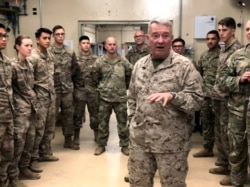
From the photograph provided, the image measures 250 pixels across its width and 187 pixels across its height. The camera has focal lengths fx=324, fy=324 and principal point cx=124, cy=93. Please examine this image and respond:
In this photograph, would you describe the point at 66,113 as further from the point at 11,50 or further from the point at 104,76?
the point at 11,50

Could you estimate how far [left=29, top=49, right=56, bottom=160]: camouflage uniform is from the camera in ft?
12.0

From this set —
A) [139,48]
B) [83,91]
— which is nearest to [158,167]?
[83,91]

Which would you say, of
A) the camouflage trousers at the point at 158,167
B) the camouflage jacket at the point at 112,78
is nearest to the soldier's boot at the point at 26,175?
the camouflage jacket at the point at 112,78

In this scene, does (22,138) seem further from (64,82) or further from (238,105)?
(238,105)

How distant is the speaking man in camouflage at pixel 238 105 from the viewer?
9.09 ft

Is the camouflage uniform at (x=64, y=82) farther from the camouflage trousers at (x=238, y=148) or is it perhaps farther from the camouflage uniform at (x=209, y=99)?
the camouflage trousers at (x=238, y=148)

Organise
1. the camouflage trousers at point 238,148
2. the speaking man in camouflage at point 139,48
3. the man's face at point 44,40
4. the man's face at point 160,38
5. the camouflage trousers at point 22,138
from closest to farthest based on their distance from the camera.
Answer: the man's face at point 160,38, the camouflage trousers at point 238,148, the camouflage trousers at point 22,138, the man's face at point 44,40, the speaking man in camouflage at point 139,48

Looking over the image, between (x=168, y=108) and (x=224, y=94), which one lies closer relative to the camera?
(x=168, y=108)

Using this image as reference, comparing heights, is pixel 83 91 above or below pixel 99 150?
above

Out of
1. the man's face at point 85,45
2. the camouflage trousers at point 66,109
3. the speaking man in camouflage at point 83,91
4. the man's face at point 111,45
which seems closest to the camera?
the man's face at point 111,45

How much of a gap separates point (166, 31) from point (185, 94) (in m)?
0.39

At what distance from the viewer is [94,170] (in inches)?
149

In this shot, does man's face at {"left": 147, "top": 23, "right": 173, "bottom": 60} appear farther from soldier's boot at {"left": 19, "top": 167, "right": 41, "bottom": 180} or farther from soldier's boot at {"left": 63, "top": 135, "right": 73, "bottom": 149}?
soldier's boot at {"left": 63, "top": 135, "right": 73, "bottom": 149}

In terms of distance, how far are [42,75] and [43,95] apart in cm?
23
